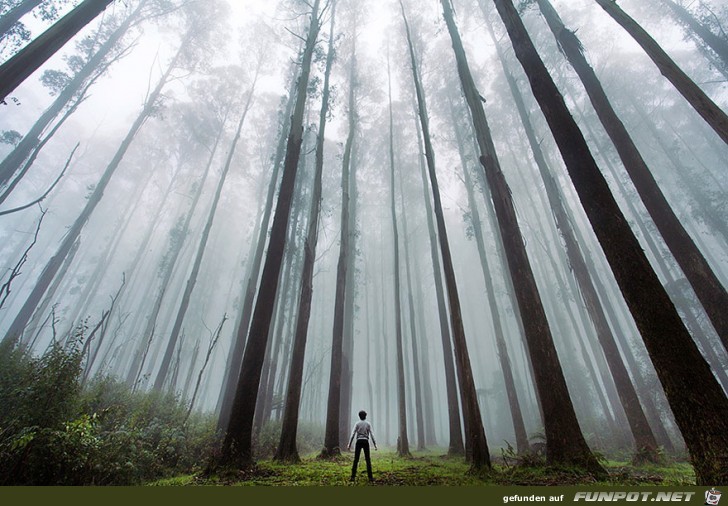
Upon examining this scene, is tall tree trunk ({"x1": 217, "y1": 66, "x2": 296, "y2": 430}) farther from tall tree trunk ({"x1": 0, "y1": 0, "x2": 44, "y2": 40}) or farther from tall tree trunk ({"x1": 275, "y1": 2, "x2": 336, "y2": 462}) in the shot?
tall tree trunk ({"x1": 0, "y1": 0, "x2": 44, "y2": 40})

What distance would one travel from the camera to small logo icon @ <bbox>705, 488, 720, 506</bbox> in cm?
229

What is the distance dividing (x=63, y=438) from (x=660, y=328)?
703cm

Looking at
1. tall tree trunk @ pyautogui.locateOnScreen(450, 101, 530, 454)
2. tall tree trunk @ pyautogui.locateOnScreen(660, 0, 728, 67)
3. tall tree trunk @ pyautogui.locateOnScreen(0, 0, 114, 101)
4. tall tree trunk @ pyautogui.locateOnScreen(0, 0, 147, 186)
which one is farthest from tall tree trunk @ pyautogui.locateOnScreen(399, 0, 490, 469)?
tall tree trunk @ pyautogui.locateOnScreen(0, 0, 147, 186)

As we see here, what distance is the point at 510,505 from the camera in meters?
2.80

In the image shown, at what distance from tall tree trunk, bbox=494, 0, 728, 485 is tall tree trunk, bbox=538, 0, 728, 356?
404 cm

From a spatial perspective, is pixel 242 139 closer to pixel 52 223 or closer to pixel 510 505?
pixel 510 505

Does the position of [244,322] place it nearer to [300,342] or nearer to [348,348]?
[300,342]

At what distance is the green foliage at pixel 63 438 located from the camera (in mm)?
3598

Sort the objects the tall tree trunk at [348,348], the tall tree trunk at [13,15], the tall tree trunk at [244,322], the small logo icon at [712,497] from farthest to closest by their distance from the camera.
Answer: the tall tree trunk at [348,348], the tall tree trunk at [244,322], the tall tree trunk at [13,15], the small logo icon at [712,497]

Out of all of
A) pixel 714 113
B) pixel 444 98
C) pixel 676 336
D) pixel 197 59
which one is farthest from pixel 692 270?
pixel 197 59

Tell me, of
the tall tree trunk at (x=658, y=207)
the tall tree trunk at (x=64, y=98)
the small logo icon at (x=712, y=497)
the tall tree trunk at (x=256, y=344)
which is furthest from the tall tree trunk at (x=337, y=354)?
the tall tree trunk at (x=64, y=98)

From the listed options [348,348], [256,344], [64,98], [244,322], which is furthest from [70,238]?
[256,344]

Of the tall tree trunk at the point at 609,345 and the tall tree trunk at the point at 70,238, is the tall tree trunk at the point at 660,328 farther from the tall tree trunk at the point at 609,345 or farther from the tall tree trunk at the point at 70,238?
the tall tree trunk at the point at 70,238

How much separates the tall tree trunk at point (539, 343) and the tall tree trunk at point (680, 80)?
10.8 ft
